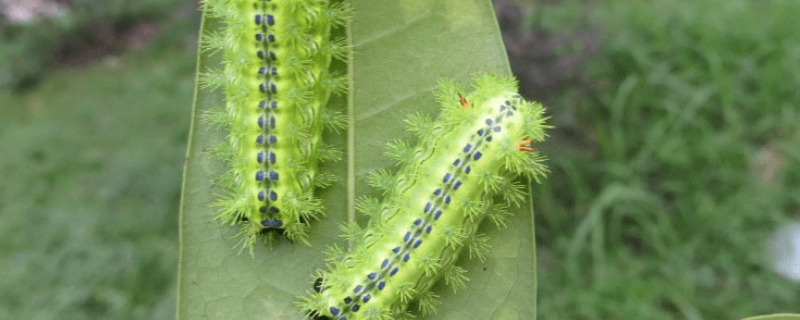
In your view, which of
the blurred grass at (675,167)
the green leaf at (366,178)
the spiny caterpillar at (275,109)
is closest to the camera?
the green leaf at (366,178)

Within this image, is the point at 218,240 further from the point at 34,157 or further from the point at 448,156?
the point at 34,157

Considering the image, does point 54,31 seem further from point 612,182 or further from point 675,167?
point 675,167

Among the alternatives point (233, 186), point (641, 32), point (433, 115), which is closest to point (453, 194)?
point (433, 115)

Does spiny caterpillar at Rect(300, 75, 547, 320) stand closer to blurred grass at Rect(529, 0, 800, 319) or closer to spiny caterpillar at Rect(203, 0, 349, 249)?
spiny caterpillar at Rect(203, 0, 349, 249)

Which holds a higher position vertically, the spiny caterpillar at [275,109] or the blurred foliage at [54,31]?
the blurred foliage at [54,31]

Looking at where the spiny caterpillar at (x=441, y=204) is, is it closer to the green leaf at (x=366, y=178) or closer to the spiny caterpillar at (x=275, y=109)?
the green leaf at (x=366, y=178)

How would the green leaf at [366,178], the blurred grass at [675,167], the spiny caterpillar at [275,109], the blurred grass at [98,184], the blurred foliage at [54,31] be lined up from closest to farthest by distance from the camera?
the green leaf at [366,178] < the spiny caterpillar at [275,109] < the blurred grass at [675,167] < the blurred grass at [98,184] < the blurred foliage at [54,31]

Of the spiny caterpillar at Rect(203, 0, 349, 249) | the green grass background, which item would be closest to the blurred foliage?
the green grass background

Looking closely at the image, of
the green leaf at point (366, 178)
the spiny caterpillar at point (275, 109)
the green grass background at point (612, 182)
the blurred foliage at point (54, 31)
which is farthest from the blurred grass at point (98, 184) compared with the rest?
the green leaf at point (366, 178)
